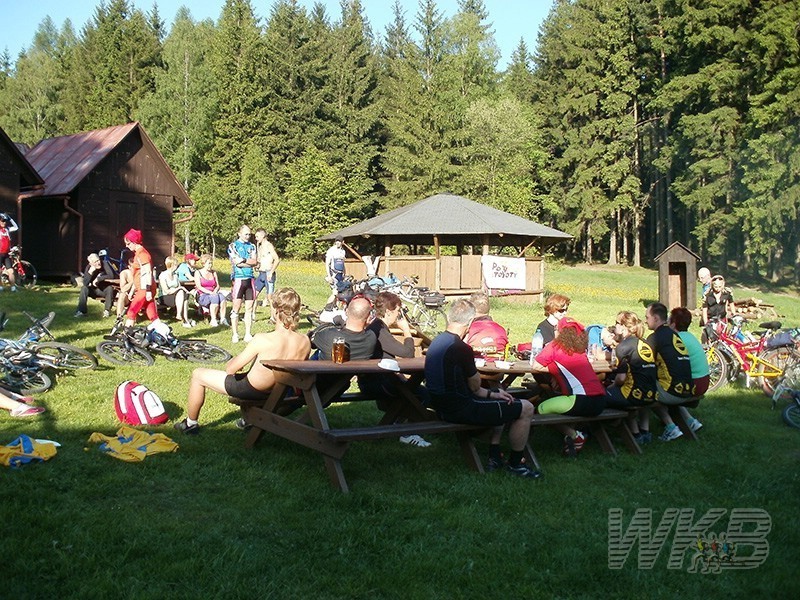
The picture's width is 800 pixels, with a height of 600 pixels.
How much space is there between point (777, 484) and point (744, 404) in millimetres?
3684

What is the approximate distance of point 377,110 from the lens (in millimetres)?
51500

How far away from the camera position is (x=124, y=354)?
10227 mm

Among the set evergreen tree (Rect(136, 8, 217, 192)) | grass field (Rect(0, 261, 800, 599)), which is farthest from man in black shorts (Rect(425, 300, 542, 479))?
evergreen tree (Rect(136, 8, 217, 192))

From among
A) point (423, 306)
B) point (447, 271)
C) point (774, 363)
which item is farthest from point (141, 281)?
point (447, 271)

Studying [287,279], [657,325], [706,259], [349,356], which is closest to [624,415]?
[657,325]

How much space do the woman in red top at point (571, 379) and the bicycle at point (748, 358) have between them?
4.47 metres

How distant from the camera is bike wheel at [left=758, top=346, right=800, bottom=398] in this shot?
10.4 meters

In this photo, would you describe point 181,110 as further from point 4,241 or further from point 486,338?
point 486,338

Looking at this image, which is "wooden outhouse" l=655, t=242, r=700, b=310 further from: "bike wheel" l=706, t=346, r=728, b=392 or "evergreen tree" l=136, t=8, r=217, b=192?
"evergreen tree" l=136, t=8, r=217, b=192

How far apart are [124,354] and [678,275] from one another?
17.7m

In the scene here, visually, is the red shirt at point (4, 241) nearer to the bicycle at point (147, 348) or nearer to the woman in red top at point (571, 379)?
the bicycle at point (147, 348)

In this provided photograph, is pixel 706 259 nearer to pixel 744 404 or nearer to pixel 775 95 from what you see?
pixel 775 95

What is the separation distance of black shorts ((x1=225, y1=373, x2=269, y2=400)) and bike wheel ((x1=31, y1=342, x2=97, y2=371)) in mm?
3379

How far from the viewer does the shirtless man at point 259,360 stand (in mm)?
6465
